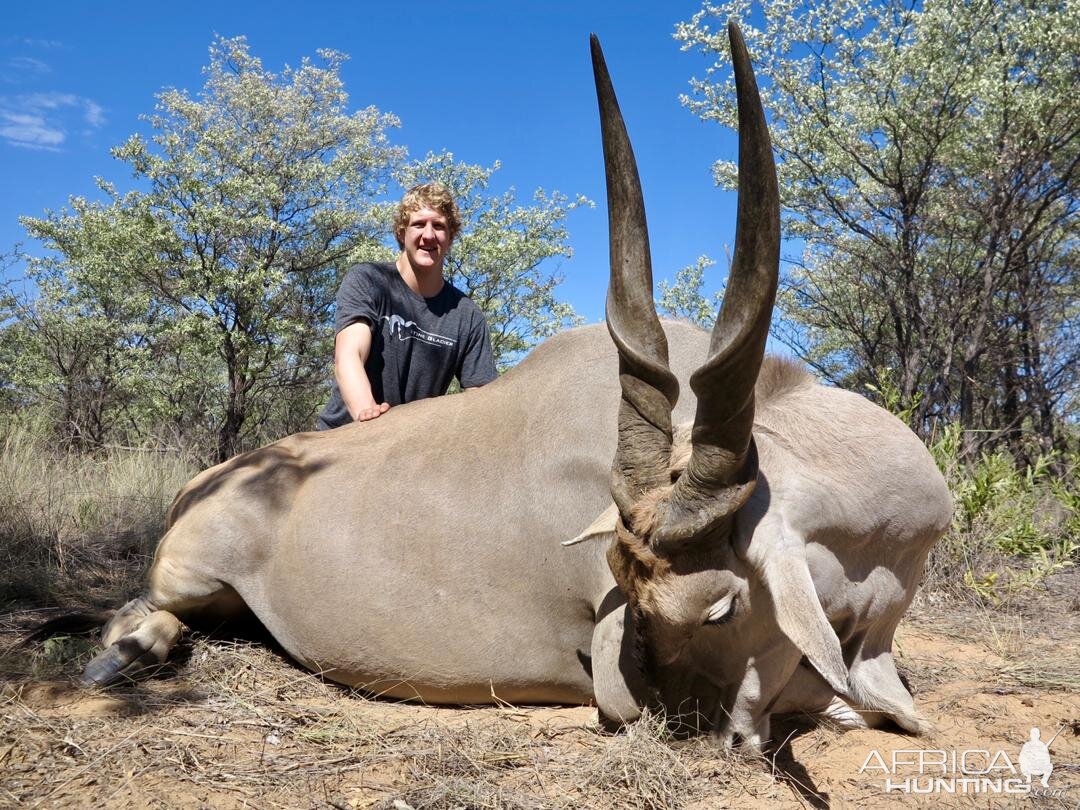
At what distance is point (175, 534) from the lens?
14.3 ft

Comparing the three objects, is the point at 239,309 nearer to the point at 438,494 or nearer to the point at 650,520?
the point at 438,494

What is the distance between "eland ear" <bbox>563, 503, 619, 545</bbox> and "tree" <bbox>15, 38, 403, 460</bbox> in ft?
33.9

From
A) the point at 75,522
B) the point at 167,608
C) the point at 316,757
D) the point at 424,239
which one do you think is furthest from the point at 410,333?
the point at 75,522

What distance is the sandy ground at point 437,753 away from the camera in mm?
2676

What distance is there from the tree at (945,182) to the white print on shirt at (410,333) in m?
6.02

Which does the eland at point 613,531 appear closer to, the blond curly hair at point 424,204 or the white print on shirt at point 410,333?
the white print on shirt at point 410,333

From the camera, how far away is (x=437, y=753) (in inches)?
116

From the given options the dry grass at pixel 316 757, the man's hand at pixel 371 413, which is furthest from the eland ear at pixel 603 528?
the man's hand at pixel 371 413

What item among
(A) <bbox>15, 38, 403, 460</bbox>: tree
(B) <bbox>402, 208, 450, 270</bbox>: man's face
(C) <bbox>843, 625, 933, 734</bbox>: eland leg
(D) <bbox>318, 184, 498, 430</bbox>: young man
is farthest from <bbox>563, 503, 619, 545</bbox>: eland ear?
(A) <bbox>15, 38, 403, 460</bbox>: tree

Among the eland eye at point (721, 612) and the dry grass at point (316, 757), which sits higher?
the eland eye at point (721, 612)

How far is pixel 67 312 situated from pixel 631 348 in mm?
13221

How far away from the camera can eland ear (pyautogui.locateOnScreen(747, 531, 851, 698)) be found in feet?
8.29

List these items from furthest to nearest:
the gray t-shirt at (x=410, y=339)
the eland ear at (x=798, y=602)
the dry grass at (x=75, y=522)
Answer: the gray t-shirt at (x=410, y=339) → the dry grass at (x=75, y=522) → the eland ear at (x=798, y=602)

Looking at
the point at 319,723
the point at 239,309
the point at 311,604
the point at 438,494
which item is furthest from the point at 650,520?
the point at 239,309
